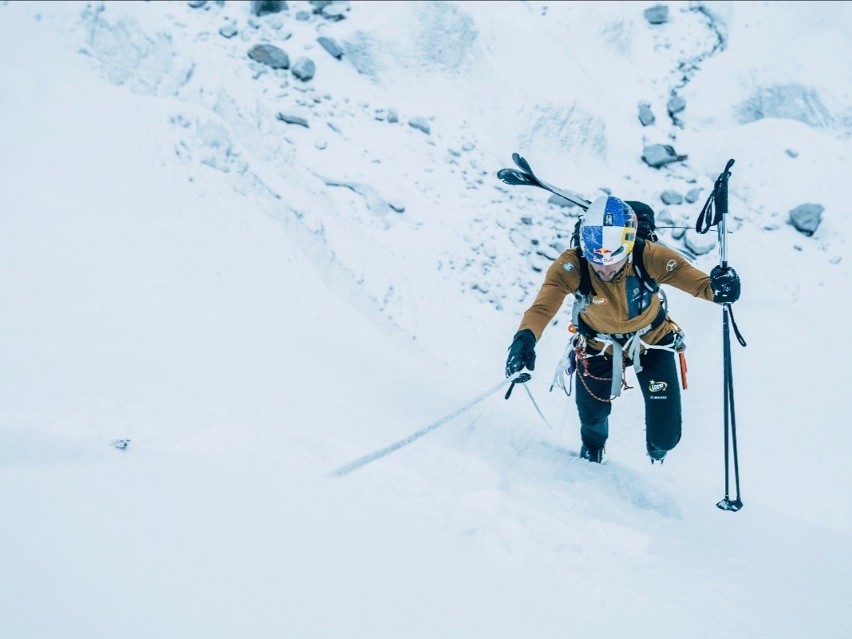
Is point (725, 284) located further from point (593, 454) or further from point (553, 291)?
point (593, 454)

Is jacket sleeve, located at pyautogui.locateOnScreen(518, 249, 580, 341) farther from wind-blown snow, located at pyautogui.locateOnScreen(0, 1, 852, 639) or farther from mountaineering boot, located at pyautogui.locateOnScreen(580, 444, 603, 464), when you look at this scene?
mountaineering boot, located at pyautogui.locateOnScreen(580, 444, 603, 464)

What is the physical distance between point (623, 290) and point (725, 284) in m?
0.70

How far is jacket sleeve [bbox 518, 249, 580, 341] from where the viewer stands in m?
4.24

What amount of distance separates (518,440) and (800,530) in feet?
7.52

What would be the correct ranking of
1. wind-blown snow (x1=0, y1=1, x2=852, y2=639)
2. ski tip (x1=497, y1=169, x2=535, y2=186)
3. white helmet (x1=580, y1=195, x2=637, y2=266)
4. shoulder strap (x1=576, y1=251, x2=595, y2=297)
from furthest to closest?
ski tip (x1=497, y1=169, x2=535, y2=186)
shoulder strap (x1=576, y1=251, x2=595, y2=297)
white helmet (x1=580, y1=195, x2=637, y2=266)
wind-blown snow (x1=0, y1=1, x2=852, y2=639)

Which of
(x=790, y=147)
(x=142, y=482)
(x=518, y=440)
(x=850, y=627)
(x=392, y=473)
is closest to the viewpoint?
(x=142, y=482)

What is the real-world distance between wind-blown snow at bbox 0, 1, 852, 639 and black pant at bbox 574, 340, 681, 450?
0.56 metres

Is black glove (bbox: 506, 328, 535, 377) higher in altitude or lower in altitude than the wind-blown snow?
higher

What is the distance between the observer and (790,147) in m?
9.46

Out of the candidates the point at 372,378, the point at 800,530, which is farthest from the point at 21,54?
the point at 800,530

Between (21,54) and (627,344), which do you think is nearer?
(627,344)

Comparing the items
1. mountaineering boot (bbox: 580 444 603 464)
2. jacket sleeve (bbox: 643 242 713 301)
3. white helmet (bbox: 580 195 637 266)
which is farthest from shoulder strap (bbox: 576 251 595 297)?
mountaineering boot (bbox: 580 444 603 464)

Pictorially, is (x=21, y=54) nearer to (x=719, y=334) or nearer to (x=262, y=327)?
(x=262, y=327)

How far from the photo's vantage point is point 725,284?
3992 mm
